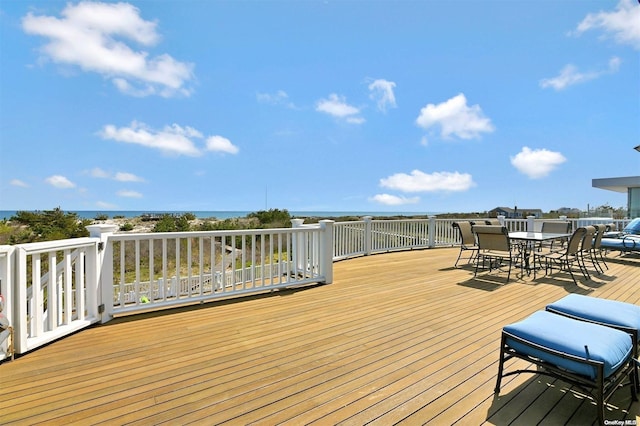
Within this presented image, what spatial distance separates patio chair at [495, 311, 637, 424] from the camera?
4.90ft

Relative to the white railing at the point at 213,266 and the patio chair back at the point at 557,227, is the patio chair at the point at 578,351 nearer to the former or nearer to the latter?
the white railing at the point at 213,266

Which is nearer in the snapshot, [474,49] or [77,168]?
[474,49]

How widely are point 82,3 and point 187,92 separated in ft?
21.8

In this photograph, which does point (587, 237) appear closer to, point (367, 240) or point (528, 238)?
point (528, 238)

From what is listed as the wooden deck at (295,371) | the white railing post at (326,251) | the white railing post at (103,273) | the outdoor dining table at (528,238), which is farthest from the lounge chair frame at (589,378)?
the outdoor dining table at (528,238)

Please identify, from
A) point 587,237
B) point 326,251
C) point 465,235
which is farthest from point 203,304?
point 587,237

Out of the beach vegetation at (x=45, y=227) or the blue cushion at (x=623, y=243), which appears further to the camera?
the beach vegetation at (x=45, y=227)

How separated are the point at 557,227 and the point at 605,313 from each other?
5.63m

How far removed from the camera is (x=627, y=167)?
21031 mm

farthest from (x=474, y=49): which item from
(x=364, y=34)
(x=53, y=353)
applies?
(x=53, y=353)

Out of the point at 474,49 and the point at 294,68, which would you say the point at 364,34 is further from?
the point at 474,49

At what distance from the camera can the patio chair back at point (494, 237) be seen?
489cm

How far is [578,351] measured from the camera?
154 cm

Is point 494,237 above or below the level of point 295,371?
above
